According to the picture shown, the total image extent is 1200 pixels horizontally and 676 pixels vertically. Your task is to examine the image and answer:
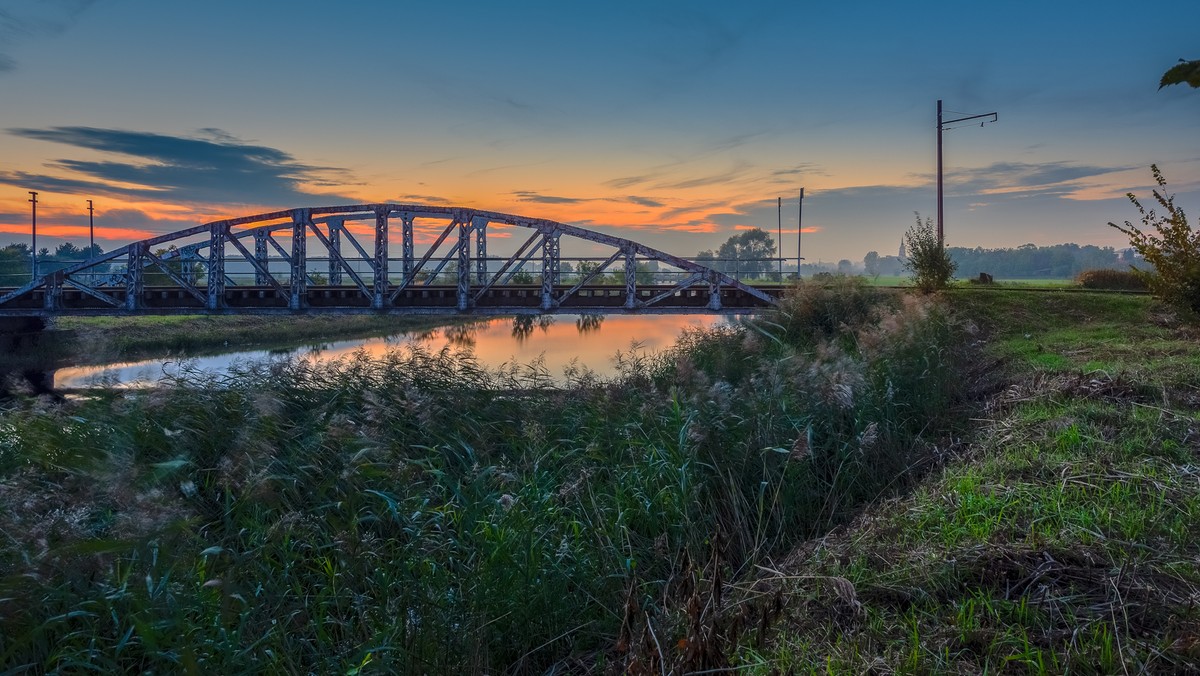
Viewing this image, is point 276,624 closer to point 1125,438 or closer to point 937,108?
point 1125,438

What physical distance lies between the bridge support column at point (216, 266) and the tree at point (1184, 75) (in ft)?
84.4

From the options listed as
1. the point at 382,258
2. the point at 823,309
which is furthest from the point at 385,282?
the point at 823,309

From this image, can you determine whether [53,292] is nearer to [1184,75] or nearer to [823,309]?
[823,309]

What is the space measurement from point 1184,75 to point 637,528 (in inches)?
178

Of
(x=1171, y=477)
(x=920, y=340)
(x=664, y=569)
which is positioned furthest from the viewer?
(x=920, y=340)

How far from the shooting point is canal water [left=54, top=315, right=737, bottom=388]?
20.2 metres

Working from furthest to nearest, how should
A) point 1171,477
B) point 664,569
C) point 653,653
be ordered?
point 664,569 → point 1171,477 → point 653,653

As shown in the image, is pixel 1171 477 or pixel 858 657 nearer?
pixel 858 657

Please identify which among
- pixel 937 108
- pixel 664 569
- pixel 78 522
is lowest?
pixel 664 569

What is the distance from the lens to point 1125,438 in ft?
19.6

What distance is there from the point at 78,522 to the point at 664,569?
3.71 m

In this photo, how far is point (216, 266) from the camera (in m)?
25.0

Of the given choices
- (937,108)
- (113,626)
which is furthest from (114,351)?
(937,108)

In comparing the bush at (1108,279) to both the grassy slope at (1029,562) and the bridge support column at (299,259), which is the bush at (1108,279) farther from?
the bridge support column at (299,259)
